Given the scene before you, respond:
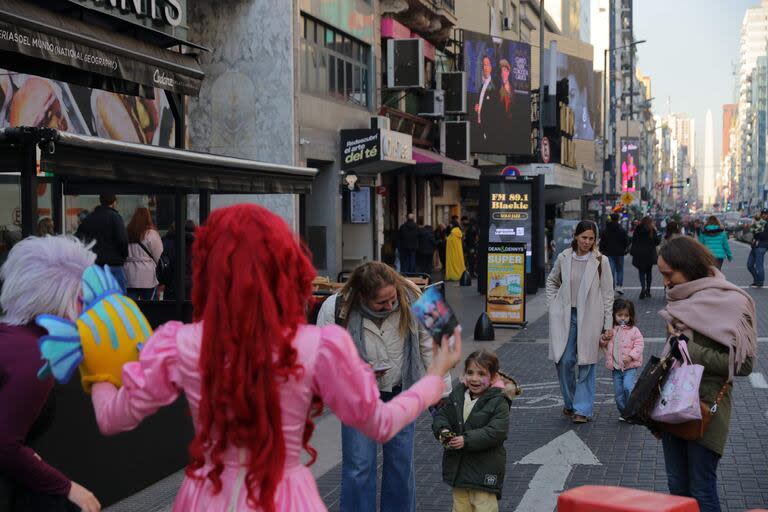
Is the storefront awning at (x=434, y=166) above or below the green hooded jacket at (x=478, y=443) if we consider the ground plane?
above

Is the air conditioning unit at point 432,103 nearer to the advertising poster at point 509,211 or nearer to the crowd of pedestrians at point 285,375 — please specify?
the advertising poster at point 509,211

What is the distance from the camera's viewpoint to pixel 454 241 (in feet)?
95.0

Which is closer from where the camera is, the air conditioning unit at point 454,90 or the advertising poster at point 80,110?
the advertising poster at point 80,110

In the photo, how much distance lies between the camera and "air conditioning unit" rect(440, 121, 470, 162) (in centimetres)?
3856

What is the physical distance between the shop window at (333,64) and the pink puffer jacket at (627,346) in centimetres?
1667

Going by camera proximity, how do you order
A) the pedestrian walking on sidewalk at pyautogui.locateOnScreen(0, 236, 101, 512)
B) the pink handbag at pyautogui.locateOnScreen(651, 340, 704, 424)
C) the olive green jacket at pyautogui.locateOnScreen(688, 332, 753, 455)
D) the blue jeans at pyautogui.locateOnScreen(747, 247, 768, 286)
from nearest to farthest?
the pedestrian walking on sidewalk at pyautogui.locateOnScreen(0, 236, 101, 512)
the pink handbag at pyautogui.locateOnScreen(651, 340, 704, 424)
the olive green jacket at pyautogui.locateOnScreen(688, 332, 753, 455)
the blue jeans at pyautogui.locateOnScreen(747, 247, 768, 286)

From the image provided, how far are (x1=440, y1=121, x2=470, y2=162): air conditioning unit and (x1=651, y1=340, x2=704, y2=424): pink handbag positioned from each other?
110 feet

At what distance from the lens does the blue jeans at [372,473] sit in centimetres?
585

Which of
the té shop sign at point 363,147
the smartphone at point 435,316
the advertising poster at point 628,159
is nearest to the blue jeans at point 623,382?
the smartphone at point 435,316

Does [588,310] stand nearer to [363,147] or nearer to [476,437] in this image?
[476,437]

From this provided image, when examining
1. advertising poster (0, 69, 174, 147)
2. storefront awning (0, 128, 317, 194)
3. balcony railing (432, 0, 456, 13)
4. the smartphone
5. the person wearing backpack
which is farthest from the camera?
balcony railing (432, 0, 456, 13)

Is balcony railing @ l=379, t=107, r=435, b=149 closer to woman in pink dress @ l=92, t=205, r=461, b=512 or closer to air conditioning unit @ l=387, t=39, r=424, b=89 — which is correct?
air conditioning unit @ l=387, t=39, r=424, b=89

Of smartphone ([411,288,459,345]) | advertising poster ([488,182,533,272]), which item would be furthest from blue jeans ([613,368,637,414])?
advertising poster ([488,182,533,272])

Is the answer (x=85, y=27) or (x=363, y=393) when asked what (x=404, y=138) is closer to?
(x=85, y=27)
